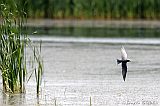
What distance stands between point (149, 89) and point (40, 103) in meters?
2.28

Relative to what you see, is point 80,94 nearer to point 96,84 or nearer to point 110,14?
point 96,84

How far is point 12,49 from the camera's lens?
11883mm

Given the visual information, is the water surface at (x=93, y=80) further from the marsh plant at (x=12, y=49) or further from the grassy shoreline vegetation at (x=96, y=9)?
the grassy shoreline vegetation at (x=96, y=9)

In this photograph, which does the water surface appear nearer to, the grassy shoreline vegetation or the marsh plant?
the marsh plant

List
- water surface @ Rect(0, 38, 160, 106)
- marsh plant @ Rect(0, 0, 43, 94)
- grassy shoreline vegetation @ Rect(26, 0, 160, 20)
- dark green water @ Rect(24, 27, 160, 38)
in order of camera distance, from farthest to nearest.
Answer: grassy shoreline vegetation @ Rect(26, 0, 160, 20)
dark green water @ Rect(24, 27, 160, 38)
marsh plant @ Rect(0, 0, 43, 94)
water surface @ Rect(0, 38, 160, 106)

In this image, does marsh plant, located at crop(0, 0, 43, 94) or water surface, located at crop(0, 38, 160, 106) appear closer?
water surface, located at crop(0, 38, 160, 106)

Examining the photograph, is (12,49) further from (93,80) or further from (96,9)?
(96,9)

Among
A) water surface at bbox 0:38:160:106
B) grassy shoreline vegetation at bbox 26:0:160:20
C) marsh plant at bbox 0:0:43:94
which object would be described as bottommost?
grassy shoreline vegetation at bbox 26:0:160:20

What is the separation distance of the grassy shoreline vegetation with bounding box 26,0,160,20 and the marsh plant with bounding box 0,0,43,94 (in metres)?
25.4

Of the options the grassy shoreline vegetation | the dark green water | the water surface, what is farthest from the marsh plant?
the grassy shoreline vegetation

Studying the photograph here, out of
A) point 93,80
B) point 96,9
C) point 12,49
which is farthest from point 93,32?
point 12,49

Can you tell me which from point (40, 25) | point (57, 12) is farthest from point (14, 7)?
point (57, 12)

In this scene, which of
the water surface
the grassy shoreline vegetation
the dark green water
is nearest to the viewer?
the water surface

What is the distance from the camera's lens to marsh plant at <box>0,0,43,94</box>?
11781 mm
